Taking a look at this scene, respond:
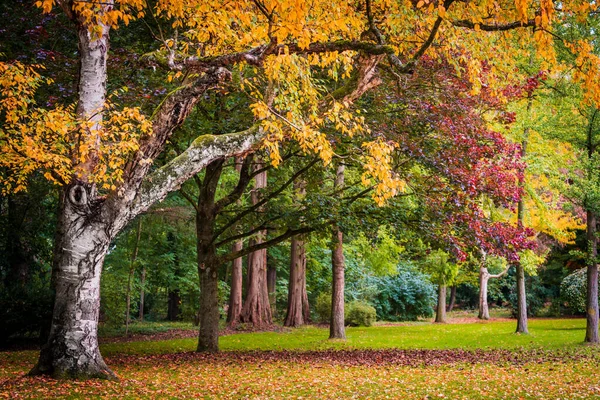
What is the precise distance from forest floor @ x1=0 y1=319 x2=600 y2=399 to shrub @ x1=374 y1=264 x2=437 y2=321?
1646cm

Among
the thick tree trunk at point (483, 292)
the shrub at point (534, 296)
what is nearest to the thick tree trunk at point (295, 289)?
the thick tree trunk at point (483, 292)

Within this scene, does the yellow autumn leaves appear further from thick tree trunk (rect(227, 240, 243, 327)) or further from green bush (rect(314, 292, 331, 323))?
green bush (rect(314, 292, 331, 323))

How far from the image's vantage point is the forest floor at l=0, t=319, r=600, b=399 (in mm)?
7723

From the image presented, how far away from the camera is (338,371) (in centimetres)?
1059

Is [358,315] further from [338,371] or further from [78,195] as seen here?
[78,195]

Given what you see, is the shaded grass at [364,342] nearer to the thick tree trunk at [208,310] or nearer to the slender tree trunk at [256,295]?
the thick tree trunk at [208,310]

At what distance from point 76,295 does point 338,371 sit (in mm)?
5127

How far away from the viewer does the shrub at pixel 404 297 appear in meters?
34.5

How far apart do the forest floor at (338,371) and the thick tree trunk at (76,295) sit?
369 millimetres

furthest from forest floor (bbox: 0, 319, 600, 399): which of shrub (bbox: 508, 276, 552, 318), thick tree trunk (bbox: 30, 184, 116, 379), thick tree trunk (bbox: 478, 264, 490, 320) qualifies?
shrub (bbox: 508, 276, 552, 318)

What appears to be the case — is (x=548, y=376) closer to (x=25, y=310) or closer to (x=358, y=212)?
(x=358, y=212)

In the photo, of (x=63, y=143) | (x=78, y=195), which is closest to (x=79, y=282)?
(x=78, y=195)

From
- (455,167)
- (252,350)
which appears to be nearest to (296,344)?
(252,350)

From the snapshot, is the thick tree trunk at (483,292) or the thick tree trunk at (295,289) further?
the thick tree trunk at (483,292)
